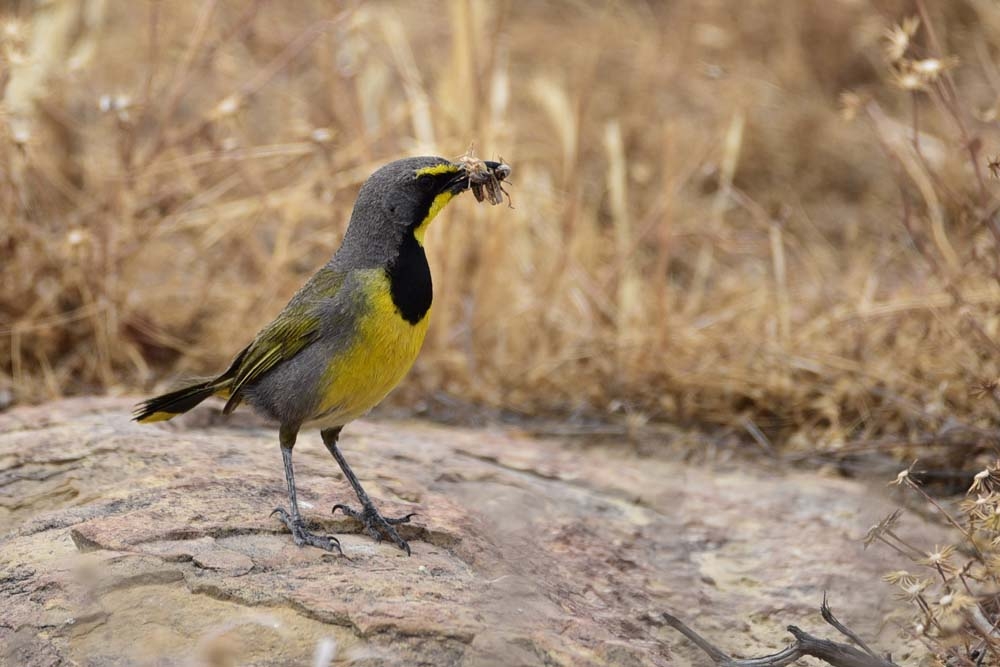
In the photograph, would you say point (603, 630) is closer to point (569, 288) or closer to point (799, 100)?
point (569, 288)

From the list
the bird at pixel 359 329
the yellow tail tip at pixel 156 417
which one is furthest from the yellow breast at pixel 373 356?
the yellow tail tip at pixel 156 417

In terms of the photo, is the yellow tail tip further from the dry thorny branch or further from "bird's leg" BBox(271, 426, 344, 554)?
the dry thorny branch

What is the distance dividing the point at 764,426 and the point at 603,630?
8.55ft

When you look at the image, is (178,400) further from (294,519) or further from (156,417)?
(294,519)

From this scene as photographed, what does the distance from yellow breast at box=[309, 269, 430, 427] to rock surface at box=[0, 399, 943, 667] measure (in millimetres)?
440

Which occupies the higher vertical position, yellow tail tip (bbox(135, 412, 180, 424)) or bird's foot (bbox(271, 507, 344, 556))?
yellow tail tip (bbox(135, 412, 180, 424))

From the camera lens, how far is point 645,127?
383 inches

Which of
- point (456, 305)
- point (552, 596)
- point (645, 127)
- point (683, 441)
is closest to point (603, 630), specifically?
point (552, 596)

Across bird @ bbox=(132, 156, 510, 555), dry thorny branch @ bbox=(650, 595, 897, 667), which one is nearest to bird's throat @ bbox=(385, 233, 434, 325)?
bird @ bbox=(132, 156, 510, 555)

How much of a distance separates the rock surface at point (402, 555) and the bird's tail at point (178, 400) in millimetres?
148

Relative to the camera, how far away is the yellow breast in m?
3.87

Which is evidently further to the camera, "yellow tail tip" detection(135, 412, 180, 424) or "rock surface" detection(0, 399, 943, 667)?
"yellow tail tip" detection(135, 412, 180, 424)

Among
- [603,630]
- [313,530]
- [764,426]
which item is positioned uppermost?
Answer: [313,530]

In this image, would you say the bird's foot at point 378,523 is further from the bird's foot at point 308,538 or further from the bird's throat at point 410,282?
the bird's throat at point 410,282
